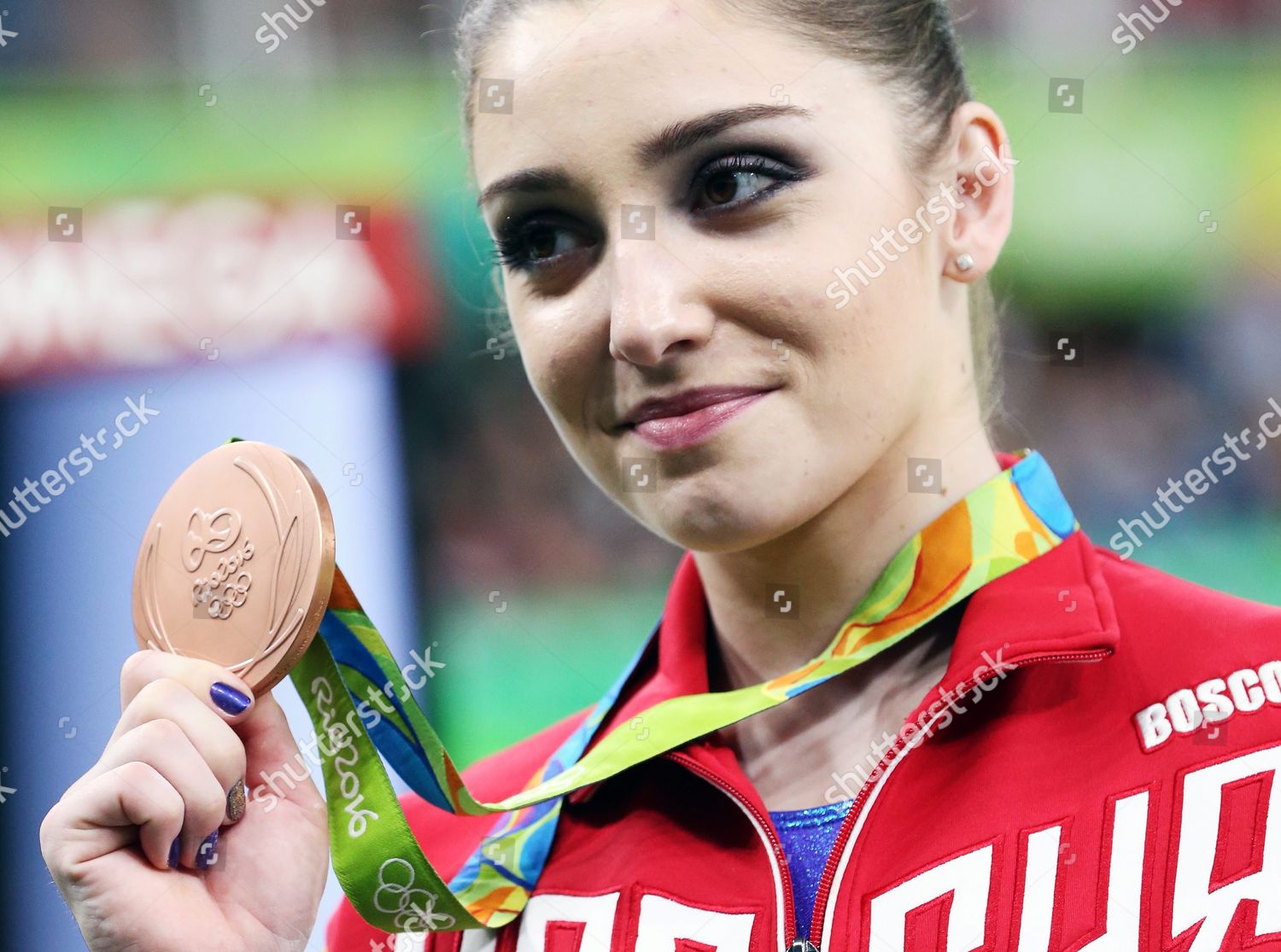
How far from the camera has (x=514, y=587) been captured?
3840 millimetres

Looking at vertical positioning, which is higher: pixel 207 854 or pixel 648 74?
pixel 648 74

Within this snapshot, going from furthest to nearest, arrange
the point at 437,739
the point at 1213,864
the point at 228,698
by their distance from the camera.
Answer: the point at 437,739 → the point at 228,698 → the point at 1213,864

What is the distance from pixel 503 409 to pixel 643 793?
2.32m

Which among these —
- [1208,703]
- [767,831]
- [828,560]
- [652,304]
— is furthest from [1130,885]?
[652,304]

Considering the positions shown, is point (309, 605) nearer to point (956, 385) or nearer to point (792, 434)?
point (792, 434)

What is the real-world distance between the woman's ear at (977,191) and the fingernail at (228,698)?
0.93 metres

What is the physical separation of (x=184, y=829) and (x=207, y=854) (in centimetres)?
8

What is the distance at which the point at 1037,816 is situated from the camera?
4.49 ft

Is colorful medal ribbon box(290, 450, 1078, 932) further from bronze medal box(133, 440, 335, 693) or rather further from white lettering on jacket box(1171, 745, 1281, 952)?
white lettering on jacket box(1171, 745, 1281, 952)

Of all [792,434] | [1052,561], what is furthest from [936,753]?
[792,434]

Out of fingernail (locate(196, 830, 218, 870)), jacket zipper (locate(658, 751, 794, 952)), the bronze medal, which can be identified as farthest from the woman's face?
→ fingernail (locate(196, 830, 218, 870))

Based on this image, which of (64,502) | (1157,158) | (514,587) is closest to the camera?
(64,502)

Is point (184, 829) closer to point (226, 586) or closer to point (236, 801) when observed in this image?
point (236, 801)

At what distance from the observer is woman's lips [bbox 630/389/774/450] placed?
58.2 inches
